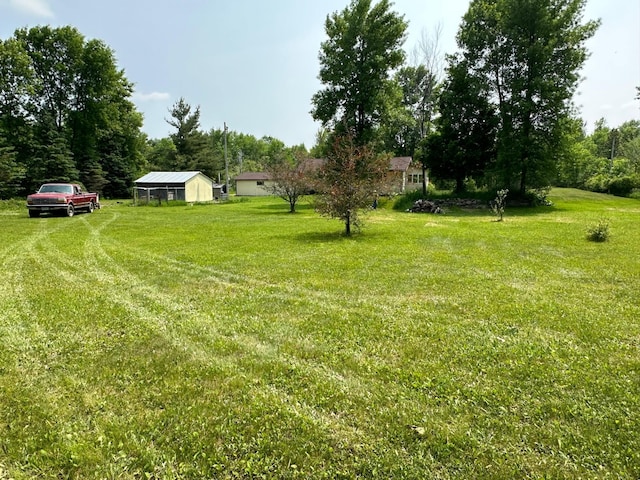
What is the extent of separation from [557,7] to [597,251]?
22.0 metres

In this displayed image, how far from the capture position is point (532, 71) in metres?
22.8

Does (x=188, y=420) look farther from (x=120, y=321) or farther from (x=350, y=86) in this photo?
(x=350, y=86)

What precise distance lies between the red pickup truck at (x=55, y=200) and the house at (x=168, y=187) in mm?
10367

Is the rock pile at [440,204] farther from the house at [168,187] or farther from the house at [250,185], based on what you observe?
the house at [250,185]

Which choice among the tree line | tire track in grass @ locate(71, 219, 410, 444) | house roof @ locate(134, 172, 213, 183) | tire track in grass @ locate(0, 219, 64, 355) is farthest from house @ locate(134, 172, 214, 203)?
tire track in grass @ locate(71, 219, 410, 444)

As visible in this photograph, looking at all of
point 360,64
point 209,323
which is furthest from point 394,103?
point 209,323

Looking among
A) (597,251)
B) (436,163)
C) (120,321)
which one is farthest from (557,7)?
(120,321)

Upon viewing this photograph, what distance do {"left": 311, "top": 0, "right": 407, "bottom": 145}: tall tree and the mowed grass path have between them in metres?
22.4

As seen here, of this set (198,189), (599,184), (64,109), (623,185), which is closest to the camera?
(623,185)

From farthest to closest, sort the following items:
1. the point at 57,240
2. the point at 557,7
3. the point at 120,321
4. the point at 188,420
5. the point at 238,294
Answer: the point at 557,7
the point at 57,240
the point at 238,294
the point at 120,321
the point at 188,420

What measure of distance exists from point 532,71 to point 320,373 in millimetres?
26888

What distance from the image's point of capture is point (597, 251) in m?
8.50

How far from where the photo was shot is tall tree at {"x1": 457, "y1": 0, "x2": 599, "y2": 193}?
21875 millimetres

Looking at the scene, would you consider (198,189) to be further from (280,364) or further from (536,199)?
(280,364)
